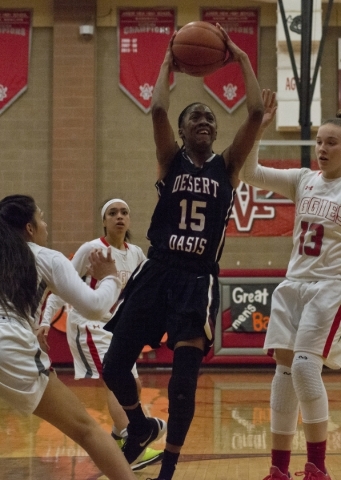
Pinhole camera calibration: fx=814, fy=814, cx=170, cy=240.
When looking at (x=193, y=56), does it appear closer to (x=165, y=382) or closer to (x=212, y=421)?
(x=212, y=421)

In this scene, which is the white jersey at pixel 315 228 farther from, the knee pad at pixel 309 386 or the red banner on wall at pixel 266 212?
the red banner on wall at pixel 266 212

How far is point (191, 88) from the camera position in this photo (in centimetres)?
1162

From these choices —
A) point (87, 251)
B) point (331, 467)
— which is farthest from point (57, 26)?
point (331, 467)

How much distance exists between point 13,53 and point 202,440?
7831 millimetres

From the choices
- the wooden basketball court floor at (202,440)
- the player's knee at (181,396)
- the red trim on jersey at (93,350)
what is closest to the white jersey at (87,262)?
the red trim on jersey at (93,350)

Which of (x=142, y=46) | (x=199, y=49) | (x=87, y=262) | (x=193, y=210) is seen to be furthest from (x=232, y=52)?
(x=142, y=46)

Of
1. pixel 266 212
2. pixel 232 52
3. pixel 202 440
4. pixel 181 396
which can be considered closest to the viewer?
pixel 181 396

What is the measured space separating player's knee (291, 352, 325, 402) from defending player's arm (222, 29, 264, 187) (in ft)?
3.12

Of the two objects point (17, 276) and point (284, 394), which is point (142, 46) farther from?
point (17, 276)

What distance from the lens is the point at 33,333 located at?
339 centimetres

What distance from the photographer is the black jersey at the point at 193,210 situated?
13.2ft

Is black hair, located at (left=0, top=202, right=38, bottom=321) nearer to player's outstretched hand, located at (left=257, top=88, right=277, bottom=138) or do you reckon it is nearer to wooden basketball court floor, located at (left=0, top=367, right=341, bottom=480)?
wooden basketball court floor, located at (left=0, top=367, right=341, bottom=480)

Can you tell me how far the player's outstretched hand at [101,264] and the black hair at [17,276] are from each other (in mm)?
248

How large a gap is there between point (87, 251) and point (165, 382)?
370 cm
